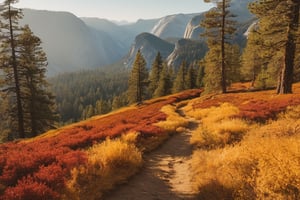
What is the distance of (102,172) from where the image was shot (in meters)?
7.62

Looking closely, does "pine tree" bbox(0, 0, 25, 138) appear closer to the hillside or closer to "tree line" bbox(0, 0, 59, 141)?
"tree line" bbox(0, 0, 59, 141)

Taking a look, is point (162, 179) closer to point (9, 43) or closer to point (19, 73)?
point (9, 43)

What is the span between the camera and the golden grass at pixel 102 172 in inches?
261

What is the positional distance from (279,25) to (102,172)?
19.6 meters

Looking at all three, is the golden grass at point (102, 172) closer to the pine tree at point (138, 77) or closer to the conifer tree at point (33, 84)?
the conifer tree at point (33, 84)

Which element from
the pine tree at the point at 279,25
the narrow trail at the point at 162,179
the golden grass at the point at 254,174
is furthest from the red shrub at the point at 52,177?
the pine tree at the point at 279,25

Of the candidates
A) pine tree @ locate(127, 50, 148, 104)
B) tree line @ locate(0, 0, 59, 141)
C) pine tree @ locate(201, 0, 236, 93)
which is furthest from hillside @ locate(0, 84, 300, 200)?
pine tree @ locate(127, 50, 148, 104)

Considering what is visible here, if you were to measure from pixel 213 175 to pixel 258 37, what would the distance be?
18.4 metres

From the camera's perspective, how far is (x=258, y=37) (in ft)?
72.9

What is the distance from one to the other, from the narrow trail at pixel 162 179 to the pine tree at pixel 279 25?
1394cm

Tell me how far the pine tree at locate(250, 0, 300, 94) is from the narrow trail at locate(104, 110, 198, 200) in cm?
1394

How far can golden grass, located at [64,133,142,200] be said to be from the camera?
663cm

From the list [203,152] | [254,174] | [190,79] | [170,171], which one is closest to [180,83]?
[190,79]

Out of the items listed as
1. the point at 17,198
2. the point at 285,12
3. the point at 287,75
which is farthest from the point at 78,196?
the point at 287,75
